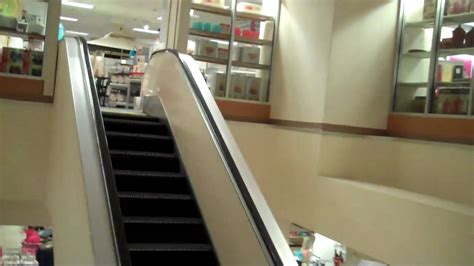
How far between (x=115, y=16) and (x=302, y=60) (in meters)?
7.94

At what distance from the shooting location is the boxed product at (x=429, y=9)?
22.1ft

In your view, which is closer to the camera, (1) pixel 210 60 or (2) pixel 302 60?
(2) pixel 302 60

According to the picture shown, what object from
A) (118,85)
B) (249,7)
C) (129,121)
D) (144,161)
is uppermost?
(249,7)

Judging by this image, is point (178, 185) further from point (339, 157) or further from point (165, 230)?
point (339, 157)

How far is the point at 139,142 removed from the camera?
196 inches

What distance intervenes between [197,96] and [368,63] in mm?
3320

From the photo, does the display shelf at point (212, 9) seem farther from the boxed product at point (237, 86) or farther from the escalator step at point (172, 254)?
the escalator step at point (172, 254)

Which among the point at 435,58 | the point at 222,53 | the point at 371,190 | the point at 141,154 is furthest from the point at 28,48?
the point at 435,58

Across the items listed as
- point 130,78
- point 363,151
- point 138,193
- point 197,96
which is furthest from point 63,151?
point 130,78

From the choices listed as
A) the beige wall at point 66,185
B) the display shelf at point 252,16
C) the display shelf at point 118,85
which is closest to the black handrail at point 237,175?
the beige wall at point 66,185

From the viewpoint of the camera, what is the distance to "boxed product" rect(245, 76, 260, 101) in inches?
313

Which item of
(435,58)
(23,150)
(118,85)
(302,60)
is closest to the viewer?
(23,150)

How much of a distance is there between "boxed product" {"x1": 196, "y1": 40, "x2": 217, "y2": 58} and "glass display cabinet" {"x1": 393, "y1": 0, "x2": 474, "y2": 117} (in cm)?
273

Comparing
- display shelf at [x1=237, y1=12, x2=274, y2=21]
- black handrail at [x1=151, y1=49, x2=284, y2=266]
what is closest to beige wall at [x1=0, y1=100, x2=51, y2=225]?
black handrail at [x1=151, y1=49, x2=284, y2=266]
